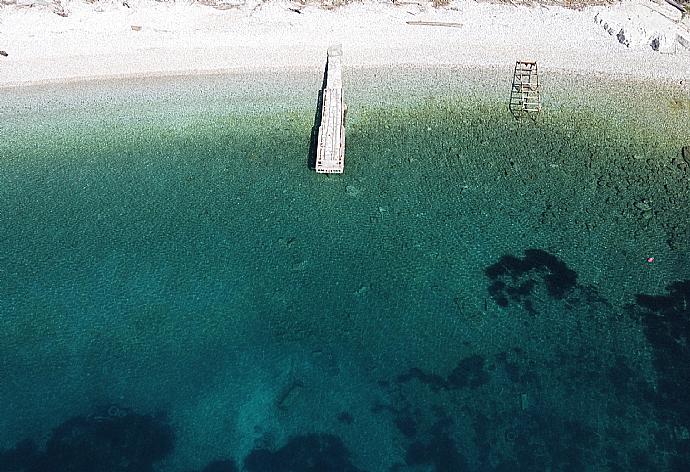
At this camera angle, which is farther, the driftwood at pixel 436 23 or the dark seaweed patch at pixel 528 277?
the driftwood at pixel 436 23

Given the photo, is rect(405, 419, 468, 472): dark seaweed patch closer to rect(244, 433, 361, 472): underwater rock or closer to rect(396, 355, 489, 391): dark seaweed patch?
rect(396, 355, 489, 391): dark seaweed patch

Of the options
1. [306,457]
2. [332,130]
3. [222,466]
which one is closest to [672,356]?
[306,457]

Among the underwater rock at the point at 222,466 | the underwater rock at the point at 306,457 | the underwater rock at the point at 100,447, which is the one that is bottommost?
the underwater rock at the point at 100,447

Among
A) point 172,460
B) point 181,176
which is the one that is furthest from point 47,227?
point 172,460

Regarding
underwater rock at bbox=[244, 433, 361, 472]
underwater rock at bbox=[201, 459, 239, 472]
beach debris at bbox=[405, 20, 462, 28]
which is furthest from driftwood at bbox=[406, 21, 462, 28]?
underwater rock at bbox=[201, 459, 239, 472]

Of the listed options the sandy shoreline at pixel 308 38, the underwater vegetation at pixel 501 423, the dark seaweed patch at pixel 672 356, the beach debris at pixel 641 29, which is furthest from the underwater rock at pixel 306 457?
the beach debris at pixel 641 29

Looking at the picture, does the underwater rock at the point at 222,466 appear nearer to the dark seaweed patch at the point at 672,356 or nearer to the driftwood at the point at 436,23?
the dark seaweed patch at the point at 672,356
